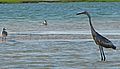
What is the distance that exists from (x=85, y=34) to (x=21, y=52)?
332 inches

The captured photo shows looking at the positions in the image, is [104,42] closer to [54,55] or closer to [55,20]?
[54,55]

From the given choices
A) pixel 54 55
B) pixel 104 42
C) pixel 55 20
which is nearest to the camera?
pixel 104 42

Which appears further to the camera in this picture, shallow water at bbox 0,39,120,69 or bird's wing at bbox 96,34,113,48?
bird's wing at bbox 96,34,113,48

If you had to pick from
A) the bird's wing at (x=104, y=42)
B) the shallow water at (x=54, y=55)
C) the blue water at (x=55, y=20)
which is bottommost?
the blue water at (x=55, y=20)

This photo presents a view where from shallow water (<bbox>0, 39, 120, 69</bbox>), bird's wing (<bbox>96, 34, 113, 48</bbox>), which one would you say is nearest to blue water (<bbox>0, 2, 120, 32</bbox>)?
shallow water (<bbox>0, 39, 120, 69</bbox>)

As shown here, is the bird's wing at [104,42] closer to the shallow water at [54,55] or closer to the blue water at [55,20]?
the shallow water at [54,55]

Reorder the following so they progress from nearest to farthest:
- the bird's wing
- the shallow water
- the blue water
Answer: the shallow water, the bird's wing, the blue water

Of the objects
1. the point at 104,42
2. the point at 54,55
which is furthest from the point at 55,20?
the point at 104,42

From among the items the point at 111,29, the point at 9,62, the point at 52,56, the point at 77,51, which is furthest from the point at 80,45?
the point at 111,29

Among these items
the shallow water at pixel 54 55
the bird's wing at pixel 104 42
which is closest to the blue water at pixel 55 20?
the shallow water at pixel 54 55

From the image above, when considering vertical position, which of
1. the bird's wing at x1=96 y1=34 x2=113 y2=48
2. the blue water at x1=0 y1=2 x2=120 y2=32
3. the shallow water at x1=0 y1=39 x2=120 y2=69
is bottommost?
the blue water at x1=0 y1=2 x2=120 y2=32

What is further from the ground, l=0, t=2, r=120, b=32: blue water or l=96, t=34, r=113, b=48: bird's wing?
l=96, t=34, r=113, b=48: bird's wing

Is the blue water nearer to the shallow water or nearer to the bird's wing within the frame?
the shallow water

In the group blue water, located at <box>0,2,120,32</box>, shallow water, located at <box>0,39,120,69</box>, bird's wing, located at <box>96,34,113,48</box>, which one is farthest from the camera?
blue water, located at <box>0,2,120,32</box>
